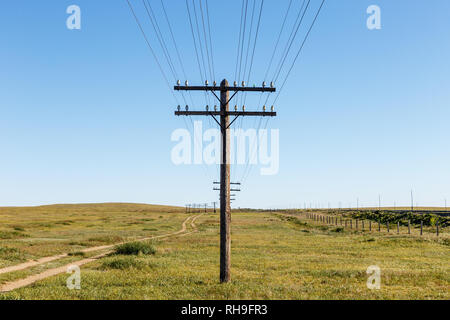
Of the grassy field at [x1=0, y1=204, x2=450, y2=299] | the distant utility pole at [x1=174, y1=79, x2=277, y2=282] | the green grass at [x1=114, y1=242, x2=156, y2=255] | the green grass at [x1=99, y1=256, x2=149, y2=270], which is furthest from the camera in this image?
the green grass at [x1=114, y1=242, x2=156, y2=255]

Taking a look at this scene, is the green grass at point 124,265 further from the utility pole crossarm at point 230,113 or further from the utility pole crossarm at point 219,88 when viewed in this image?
the utility pole crossarm at point 219,88

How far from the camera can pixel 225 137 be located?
18.1 meters

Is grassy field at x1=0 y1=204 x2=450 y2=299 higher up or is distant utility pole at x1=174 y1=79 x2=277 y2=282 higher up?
distant utility pole at x1=174 y1=79 x2=277 y2=282

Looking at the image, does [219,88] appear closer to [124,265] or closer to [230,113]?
[230,113]

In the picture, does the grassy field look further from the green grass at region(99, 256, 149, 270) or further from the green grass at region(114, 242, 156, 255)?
the green grass at region(114, 242, 156, 255)

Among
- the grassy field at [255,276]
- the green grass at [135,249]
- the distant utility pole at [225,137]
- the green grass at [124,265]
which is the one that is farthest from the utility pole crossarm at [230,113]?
the green grass at [135,249]

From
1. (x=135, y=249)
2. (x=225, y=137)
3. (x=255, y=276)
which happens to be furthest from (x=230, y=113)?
(x=135, y=249)

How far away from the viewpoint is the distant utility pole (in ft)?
58.4

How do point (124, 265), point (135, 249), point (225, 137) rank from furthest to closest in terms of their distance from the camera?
point (135, 249) < point (124, 265) < point (225, 137)

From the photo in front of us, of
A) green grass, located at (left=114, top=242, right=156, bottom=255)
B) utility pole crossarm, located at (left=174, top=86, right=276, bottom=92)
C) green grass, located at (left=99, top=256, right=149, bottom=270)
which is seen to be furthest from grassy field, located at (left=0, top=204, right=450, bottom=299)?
utility pole crossarm, located at (left=174, top=86, right=276, bottom=92)

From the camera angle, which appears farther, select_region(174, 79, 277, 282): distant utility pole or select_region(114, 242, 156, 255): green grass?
select_region(114, 242, 156, 255): green grass

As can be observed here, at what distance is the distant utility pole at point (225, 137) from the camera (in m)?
17.8

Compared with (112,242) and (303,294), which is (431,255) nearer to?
(303,294)
